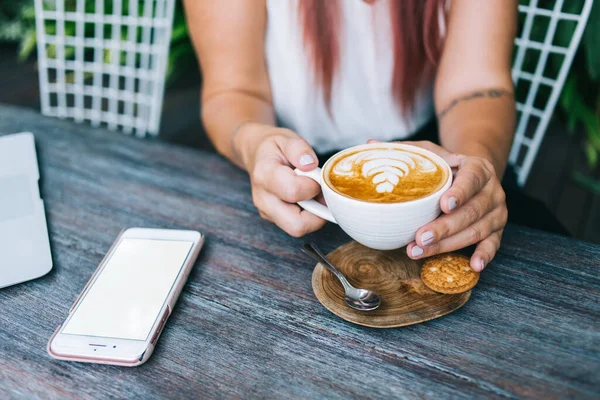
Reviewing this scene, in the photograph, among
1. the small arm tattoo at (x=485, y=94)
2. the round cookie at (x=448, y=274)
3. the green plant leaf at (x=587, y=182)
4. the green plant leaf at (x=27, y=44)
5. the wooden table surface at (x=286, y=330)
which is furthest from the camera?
the green plant leaf at (x=27, y=44)

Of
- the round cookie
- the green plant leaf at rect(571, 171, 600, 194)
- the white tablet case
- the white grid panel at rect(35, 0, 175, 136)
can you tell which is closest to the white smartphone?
the white tablet case

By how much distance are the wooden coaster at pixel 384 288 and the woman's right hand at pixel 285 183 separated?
7cm

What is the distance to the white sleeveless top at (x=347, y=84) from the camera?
1200mm

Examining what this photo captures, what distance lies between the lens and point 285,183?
72cm

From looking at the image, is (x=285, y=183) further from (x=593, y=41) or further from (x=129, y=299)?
(x=593, y=41)

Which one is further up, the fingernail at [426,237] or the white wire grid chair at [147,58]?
the fingernail at [426,237]

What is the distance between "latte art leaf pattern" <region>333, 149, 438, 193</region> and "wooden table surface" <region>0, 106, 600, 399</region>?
0.15 m

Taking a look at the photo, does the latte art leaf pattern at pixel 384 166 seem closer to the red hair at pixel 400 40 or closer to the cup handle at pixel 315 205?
the cup handle at pixel 315 205

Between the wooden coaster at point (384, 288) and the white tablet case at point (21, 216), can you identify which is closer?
the wooden coaster at point (384, 288)

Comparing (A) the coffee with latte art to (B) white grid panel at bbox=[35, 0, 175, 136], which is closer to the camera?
(A) the coffee with latte art

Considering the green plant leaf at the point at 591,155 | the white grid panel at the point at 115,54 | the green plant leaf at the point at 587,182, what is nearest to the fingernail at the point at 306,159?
the white grid panel at the point at 115,54

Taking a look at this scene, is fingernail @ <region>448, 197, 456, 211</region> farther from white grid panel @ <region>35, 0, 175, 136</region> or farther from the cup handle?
white grid panel @ <region>35, 0, 175, 136</region>

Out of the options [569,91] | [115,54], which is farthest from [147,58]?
[569,91]

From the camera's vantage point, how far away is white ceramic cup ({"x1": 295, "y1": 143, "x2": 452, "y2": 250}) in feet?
1.98
